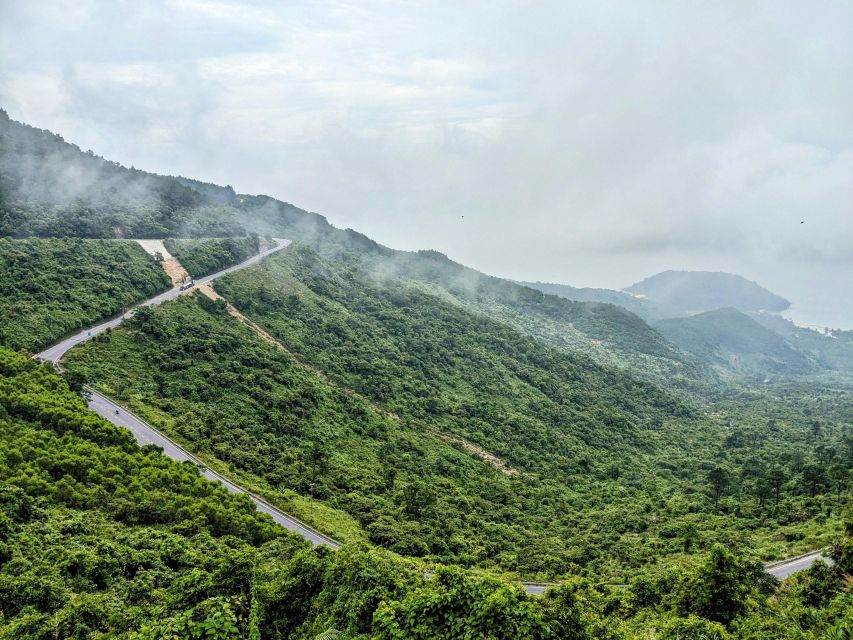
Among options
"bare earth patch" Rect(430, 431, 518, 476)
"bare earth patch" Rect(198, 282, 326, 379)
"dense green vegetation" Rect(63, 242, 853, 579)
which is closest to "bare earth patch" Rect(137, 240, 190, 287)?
"bare earth patch" Rect(198, 282, 326, 379)

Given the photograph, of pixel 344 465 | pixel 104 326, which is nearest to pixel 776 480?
pixel 344 465

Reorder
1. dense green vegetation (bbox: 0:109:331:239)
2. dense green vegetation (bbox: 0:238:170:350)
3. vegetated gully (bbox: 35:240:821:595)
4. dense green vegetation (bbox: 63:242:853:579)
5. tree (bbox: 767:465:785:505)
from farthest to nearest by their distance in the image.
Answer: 1. dense green vegetation (bbox: 0:109:331:239)
2. dense green vegetation (bbox: 0:238:170:350)
3. tree (bbox: 767:465:785:505)
4. dense green vegetation (bbox: 63:242:853:579)
5. vegetated gully (bbox: 35:240:821:595)

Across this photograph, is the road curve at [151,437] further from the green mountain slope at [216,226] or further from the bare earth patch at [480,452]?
the green mountain slope at [216,226]

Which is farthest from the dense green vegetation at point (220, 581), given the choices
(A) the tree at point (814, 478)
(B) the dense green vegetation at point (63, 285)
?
(A) the tree at point (814, 478)

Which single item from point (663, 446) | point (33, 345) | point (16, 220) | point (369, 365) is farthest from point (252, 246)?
point (663, 446)

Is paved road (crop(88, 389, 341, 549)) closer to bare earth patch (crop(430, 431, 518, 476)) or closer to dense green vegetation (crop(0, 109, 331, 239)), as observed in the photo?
bare earth patch (crop(430, 431, 518, 476))

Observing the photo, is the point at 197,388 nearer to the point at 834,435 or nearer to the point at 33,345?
the point at 33,345

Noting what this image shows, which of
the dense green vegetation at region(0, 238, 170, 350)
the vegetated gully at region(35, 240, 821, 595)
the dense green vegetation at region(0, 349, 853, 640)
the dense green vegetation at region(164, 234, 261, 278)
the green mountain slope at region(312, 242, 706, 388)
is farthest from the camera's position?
the green mountain slope at region(312, 242, 706, 388)
